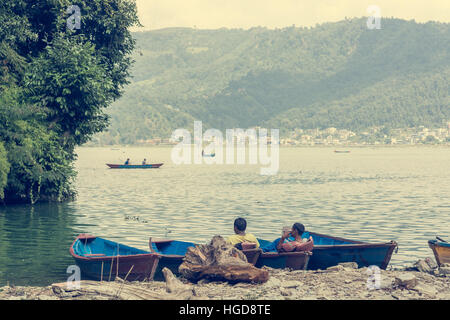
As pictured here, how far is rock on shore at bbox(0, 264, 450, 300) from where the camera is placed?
1694cm

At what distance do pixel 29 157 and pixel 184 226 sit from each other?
9258 mm

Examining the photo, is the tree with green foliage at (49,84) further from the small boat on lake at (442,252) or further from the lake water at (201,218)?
the small boat on lake at (442,252)

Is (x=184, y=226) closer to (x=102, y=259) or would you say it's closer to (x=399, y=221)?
(x=399, y=221)

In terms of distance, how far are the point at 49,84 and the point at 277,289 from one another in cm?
2381

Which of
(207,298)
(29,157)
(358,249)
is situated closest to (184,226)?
(29,157)

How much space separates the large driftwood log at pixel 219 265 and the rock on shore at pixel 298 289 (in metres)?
0.21

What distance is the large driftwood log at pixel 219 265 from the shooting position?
59.8ft

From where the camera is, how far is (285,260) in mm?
20609

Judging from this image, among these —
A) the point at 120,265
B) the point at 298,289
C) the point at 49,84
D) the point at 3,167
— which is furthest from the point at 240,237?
the point at 49,84

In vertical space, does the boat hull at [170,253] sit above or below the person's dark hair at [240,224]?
below

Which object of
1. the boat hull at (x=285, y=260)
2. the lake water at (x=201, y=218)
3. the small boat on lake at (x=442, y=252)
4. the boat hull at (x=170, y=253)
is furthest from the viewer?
the lake water at (x=201, y=218)

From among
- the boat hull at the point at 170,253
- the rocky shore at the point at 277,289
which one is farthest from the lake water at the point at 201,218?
the rocky shore at the point at 277,289

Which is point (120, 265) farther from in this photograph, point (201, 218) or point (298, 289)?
point (201, 218)
